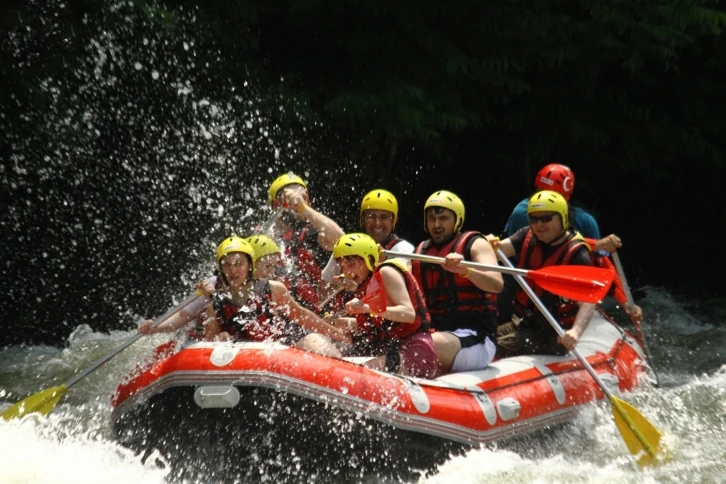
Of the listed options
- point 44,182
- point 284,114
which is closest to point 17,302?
point 44,182

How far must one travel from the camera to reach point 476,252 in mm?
6227

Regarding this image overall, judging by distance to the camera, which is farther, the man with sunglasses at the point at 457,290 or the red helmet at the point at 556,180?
the red helmet at the point at 556,180

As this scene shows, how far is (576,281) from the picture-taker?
6219 millimetres

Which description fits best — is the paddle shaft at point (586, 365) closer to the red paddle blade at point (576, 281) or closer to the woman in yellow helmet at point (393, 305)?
the red paddle blade at point (576, 281)

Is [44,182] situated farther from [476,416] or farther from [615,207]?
[615,207]

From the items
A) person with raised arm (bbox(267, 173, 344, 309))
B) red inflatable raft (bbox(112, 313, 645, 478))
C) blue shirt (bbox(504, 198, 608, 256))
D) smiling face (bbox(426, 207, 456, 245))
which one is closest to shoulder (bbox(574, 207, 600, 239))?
blue shirt (bbox(504, 198, 608, 256))

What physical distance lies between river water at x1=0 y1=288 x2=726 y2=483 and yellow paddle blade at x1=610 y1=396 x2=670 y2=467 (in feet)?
0.22

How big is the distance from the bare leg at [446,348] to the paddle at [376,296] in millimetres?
465

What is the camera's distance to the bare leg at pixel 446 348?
5.92 metres

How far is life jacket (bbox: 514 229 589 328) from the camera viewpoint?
263 inches

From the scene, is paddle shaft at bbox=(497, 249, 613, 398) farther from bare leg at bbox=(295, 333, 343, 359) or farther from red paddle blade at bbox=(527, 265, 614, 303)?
bare leg at bbox=(295, 333, 343, 359)

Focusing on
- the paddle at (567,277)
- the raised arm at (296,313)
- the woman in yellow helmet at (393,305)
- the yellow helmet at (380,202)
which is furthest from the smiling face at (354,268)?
the yellow helmet at (380,202)

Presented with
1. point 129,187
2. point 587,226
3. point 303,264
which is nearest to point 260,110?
point 129,187

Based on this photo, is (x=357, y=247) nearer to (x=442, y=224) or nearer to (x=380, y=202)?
(x=442, y=224)
